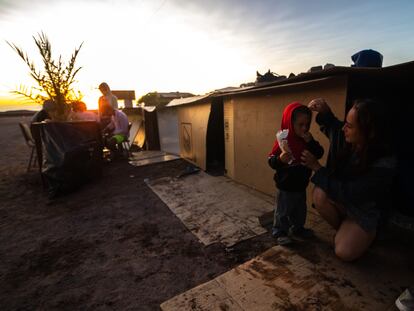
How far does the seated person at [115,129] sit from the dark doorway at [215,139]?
2937mm

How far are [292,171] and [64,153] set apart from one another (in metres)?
3.88

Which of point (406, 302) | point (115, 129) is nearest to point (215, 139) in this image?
point (115, 129)

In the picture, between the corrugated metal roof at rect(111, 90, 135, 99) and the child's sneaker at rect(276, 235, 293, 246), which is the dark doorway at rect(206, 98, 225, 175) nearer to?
the child's sneaker at rect(276, 235, 293, 246)

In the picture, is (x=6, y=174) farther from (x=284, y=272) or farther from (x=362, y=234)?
(x=362, y=234)

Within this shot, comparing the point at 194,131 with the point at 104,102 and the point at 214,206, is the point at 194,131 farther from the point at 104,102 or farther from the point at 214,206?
A: the point at 104,102

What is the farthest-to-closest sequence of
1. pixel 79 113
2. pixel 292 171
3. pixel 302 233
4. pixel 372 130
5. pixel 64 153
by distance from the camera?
pixel 79 113 → pixel 64 153 → pixel 302 233 → pixel 292 171 → pixel 372 130

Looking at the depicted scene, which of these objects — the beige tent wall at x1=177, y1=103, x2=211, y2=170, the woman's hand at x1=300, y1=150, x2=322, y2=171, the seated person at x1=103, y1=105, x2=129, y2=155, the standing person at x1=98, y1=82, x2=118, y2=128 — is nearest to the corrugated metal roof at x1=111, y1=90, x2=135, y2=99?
the standing person at x1=98, y1=82, x2=118, y2=128

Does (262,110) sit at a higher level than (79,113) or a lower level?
lower

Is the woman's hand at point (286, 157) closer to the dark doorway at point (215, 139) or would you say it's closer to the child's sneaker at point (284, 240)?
the child's sneaker at point (284, 240)

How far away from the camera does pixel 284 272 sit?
68.5 inches

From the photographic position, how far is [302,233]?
2.18m

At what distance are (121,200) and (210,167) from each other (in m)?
2.03

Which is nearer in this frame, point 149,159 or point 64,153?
point 64,153

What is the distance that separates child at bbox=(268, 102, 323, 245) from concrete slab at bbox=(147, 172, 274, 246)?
36cm
